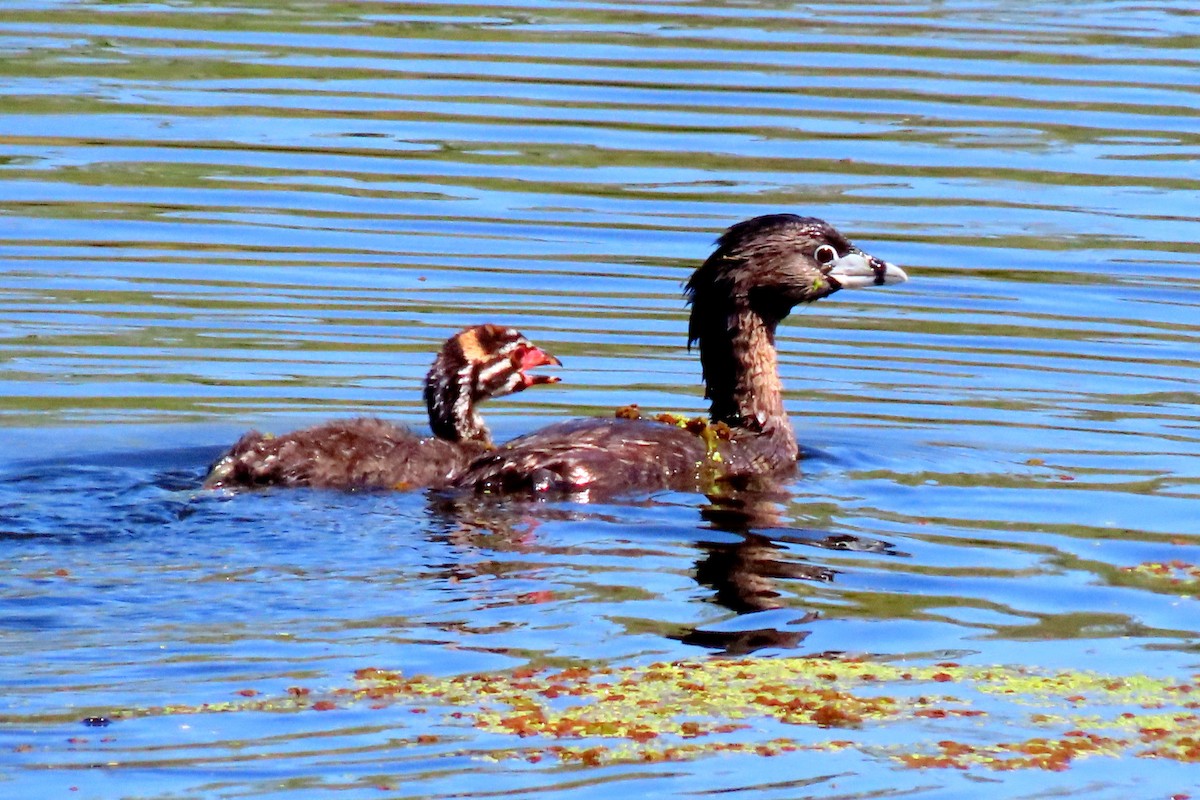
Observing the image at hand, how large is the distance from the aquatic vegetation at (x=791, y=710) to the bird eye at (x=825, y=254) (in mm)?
4281

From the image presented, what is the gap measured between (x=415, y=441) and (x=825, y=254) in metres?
2.57

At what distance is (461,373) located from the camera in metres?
11.4

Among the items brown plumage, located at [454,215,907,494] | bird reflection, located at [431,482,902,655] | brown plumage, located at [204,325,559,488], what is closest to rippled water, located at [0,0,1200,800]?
bird reflection, located at [431,482,902,655]

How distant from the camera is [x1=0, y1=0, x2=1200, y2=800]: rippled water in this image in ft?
25.3

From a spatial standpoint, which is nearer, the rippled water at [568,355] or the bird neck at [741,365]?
the rippled water at [568,355]

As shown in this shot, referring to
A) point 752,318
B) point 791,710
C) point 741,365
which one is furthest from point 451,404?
point 791,710

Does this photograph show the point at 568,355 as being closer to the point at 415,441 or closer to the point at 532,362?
the point at 532,362

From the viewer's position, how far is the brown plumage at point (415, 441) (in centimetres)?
1056

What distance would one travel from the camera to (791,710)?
7.81 m

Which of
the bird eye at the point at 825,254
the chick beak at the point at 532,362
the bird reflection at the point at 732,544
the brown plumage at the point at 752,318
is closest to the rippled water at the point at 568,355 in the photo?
the bird reflection at the point at 732,544

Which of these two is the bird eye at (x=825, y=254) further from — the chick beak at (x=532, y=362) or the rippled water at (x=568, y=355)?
the chick beak at (x=532, y=362)

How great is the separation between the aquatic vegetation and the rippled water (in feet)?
0.17

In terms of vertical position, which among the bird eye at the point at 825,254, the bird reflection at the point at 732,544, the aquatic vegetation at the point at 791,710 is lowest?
the aquatic vegetation at the point at 791,710

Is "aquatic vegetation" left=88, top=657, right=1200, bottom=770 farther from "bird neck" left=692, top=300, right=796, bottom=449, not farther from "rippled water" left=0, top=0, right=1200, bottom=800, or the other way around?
"bird neck" left=692, top=300, right=796, bottom=449
